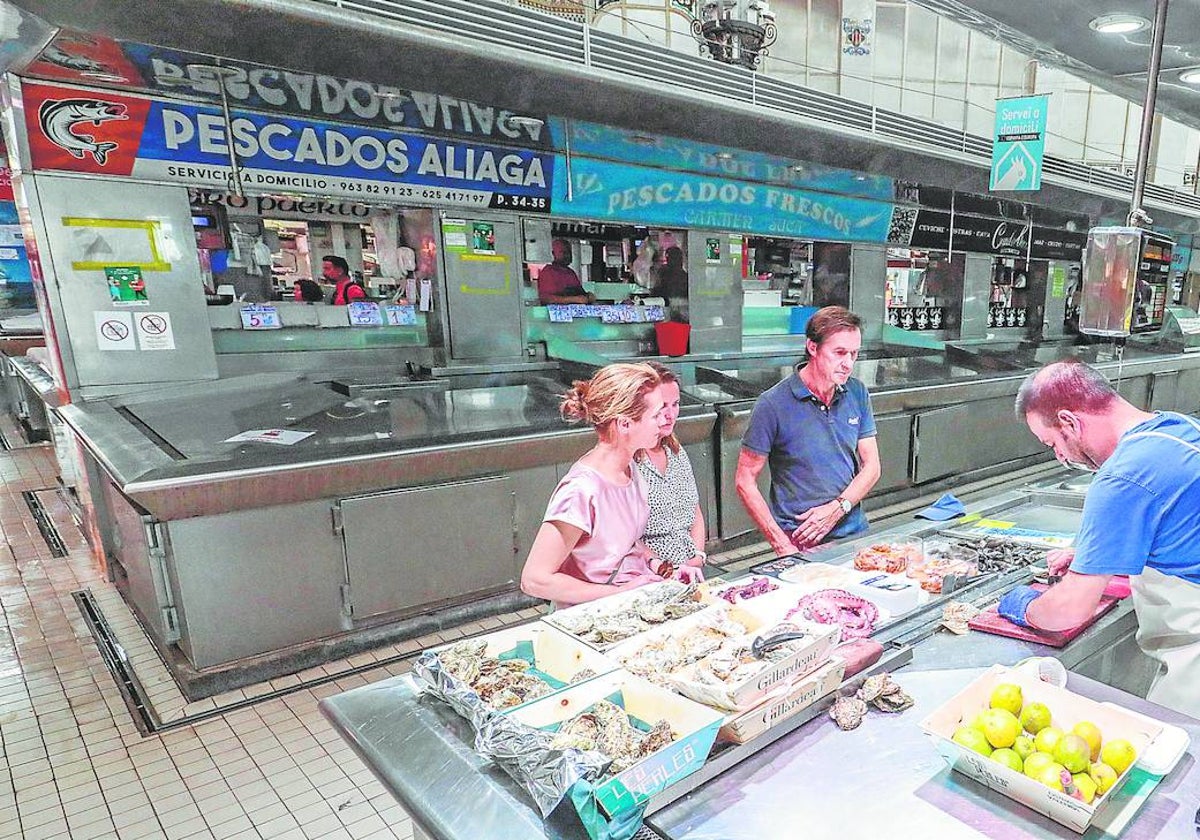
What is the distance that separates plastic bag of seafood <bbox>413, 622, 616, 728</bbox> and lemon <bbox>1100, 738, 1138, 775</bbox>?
82 centimetres

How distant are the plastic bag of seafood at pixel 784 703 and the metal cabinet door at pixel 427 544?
7.65ft

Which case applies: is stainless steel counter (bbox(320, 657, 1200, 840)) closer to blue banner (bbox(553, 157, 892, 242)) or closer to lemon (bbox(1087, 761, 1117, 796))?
lemon (bbox(1087, 761, 1117, 796))

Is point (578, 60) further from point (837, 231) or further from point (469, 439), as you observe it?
point (837, 231)

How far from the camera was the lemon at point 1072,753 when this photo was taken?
108 centimetres

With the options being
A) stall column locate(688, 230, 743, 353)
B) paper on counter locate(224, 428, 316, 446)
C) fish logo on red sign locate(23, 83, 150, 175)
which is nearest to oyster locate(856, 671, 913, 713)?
paper on counter locate(224, 428, 316, 446)

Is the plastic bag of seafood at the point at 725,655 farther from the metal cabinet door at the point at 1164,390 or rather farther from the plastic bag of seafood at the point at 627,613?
the metal cabinet door at the point at 1164,390

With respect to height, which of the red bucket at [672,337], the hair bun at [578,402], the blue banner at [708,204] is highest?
the blue banner at [708,204]

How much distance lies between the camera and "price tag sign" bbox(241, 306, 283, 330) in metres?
4.04

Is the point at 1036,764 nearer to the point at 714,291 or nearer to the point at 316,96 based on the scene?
the point at 316,96

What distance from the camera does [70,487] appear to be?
17.6 feet

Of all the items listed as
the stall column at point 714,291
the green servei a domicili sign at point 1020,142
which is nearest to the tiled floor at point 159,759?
the stall column at point 714,291

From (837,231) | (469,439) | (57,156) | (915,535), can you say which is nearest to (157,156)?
(57,156)

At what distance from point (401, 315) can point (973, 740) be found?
161 inches

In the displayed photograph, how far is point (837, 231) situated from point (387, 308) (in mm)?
4194
